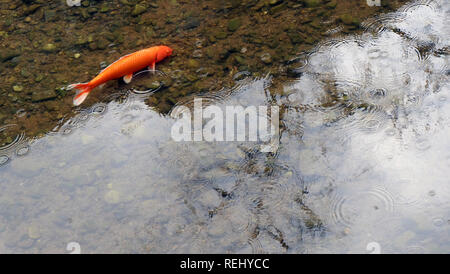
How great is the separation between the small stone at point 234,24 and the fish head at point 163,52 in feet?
2.90

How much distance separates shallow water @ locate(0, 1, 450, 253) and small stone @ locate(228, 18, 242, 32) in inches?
39.0

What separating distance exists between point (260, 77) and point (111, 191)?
79.1 inches

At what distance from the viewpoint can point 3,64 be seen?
5.03 meters

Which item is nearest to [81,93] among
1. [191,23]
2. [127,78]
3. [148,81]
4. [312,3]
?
[127,78]

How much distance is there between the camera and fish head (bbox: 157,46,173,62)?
470cm

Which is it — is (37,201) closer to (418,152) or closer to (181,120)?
(181,120)

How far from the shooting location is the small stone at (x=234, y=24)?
5.16m

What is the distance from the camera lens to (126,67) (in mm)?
4480

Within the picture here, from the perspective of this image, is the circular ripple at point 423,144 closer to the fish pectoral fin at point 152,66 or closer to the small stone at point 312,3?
the small stone at point 312,3

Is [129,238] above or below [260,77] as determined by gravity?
below

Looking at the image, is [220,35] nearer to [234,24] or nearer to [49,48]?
[234,24]
